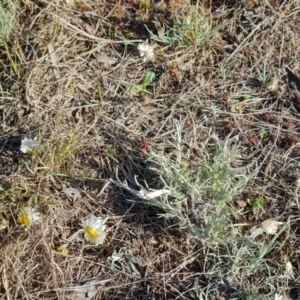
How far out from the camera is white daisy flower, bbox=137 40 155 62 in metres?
2.86

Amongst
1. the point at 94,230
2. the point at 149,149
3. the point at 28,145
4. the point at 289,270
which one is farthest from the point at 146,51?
the point at 289,270

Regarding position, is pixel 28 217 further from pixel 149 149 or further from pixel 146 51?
pixel 146 51

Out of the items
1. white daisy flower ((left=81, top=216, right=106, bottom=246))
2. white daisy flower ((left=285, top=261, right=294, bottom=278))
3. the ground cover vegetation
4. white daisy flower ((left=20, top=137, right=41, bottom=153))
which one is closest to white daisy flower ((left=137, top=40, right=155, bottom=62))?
the ground cover vegetation

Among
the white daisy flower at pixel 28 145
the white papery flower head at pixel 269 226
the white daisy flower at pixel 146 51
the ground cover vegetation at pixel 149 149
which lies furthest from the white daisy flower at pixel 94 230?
the white daisy flower at pixel 146 51

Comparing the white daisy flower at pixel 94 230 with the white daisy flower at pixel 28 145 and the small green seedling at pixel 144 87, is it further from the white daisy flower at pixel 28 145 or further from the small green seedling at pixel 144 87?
the small green seedling at pixel 144 87

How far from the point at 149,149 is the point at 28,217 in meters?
0.61

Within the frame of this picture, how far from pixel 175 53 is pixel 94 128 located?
559mm

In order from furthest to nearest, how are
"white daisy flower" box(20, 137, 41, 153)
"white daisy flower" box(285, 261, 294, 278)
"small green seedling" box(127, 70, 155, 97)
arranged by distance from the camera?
"small green seedling" box(127, 70, 155, 97), "white daisy flower" box(20, 137, 41, 153), "white daisy flower" box(285, 261, 294, 278)

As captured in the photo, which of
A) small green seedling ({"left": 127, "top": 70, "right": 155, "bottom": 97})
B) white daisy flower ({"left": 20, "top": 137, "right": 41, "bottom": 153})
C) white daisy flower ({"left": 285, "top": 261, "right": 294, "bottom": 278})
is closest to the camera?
white daisy flower ({"left": 285, "top": 261, "right": 294, "bottom": 278})

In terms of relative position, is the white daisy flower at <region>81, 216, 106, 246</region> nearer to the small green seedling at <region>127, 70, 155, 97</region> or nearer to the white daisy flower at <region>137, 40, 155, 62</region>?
the small green seedling at <region>127, 70, 155, 97</region>

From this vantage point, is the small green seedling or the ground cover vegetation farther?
the small green seedling

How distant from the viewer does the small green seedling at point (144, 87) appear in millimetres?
2816

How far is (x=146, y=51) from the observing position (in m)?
2.86

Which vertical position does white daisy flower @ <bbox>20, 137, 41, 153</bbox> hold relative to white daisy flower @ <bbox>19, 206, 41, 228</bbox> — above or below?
above
